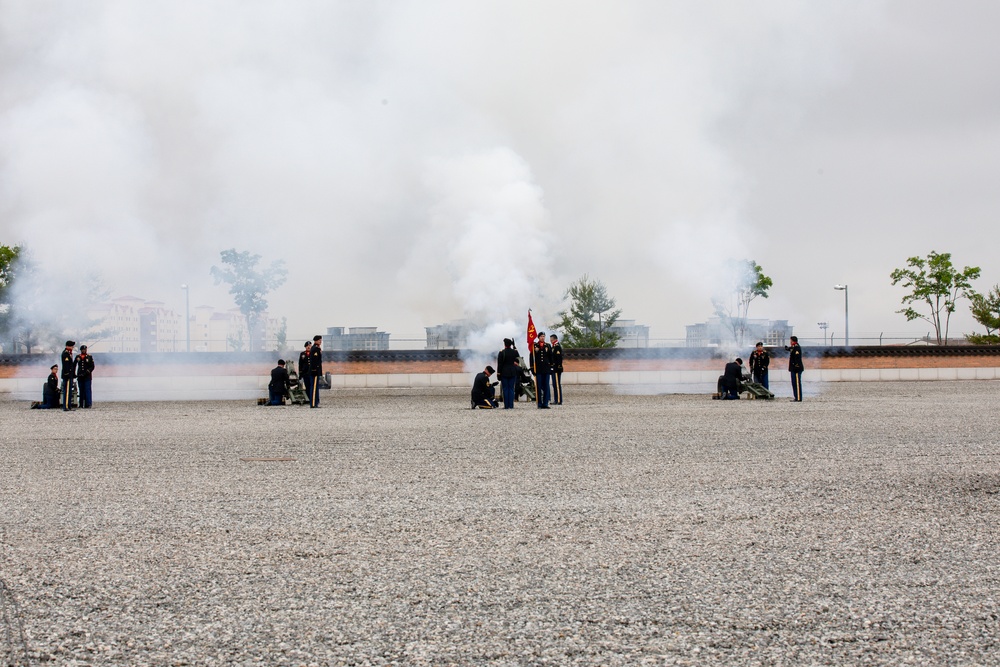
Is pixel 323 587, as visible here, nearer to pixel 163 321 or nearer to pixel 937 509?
pixel 937 509

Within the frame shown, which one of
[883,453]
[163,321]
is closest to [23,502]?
[883,453]

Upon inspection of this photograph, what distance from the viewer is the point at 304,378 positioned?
2359 cm

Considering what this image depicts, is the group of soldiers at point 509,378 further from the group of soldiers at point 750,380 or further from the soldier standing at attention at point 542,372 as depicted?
the group of soldiers at point 750,380

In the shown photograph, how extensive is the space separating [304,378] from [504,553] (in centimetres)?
1829

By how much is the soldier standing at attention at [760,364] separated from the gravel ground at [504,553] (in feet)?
41.5

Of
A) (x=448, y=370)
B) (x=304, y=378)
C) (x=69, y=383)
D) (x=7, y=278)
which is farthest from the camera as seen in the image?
(x=448, y=370)

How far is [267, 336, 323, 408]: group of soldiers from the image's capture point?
22.8 m

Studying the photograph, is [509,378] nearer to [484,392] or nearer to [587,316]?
[484,392]

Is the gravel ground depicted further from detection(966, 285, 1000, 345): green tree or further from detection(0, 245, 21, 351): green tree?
detection(966, 285, 1000, 345): green tree

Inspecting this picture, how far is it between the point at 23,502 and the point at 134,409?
14.8 meters

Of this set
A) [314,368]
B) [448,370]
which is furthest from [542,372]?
[448,370]

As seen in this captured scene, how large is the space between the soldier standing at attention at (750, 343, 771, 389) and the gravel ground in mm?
12643

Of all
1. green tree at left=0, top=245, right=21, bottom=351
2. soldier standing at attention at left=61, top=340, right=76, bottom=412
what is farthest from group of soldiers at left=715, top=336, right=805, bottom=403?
green tree at left=0, top=245, right=21, bottom=351

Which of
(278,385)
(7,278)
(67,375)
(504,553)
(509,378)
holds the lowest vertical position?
(504,553)
